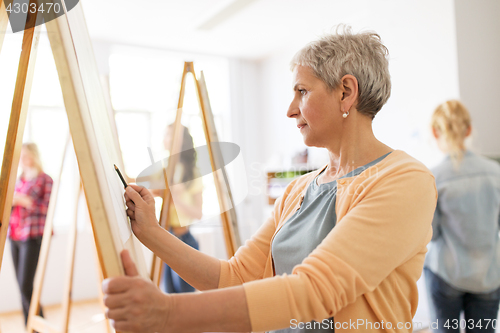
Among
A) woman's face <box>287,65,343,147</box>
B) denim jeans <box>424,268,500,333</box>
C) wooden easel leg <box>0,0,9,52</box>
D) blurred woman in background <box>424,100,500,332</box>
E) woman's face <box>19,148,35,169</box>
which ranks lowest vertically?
denim jeans <box>424,268,500,333</box>

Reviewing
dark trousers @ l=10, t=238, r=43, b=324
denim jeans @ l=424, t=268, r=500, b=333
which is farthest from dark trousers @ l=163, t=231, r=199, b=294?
denim jeans @ l=424, t=268, r=500, b=333

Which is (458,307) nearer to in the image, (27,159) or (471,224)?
(471,224)

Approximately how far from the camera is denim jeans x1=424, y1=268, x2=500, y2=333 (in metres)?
1.83

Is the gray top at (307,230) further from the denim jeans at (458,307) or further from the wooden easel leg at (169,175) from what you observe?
the denim jeans at (458,307)

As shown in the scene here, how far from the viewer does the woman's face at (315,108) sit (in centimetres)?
89

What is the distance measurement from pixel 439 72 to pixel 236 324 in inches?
112

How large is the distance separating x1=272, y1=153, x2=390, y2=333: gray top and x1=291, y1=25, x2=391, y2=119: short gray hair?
163 millimetres

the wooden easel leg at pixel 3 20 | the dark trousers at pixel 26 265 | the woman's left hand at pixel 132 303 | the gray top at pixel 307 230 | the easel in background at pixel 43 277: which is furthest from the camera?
the dark trousers at pixel 26 265

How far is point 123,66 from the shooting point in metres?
4.69

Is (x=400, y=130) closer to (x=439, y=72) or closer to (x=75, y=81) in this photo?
(x=439, y=72)

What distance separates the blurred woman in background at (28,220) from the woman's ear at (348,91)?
110 inches

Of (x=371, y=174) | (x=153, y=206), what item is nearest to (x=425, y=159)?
(x=371, y=174)

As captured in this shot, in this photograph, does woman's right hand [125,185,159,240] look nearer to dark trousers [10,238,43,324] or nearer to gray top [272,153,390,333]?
gray top [272,153,390,333]

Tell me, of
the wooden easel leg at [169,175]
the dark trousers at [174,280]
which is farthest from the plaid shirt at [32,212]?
the wooden easel leg at [169,175]
